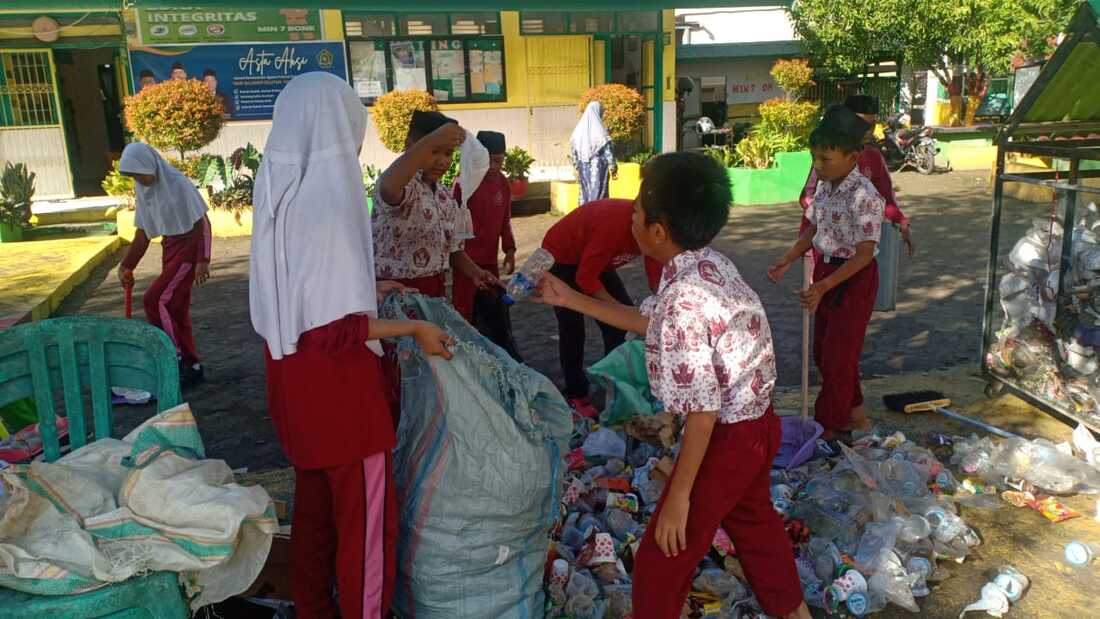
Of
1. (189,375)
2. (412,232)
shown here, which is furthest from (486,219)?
(189,375)

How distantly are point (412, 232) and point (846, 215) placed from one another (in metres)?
2.05

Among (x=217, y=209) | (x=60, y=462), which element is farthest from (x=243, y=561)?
(x=217, y=209)

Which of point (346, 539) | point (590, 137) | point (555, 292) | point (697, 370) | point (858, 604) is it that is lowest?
point (858, 604)

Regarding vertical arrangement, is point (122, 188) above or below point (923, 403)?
above

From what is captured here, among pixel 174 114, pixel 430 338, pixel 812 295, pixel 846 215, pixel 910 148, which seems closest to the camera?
pixel 430 338

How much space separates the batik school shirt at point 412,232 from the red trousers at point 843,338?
1926mm

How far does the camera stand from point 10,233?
10586mm

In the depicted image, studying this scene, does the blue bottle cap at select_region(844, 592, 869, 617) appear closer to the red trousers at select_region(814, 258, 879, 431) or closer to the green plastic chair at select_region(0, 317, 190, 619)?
the red trousers at select_region(814, 258, 879, 431)

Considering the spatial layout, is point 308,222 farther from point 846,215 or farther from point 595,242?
point 846,215

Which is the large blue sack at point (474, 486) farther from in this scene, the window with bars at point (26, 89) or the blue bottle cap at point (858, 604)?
the window with bars at point (26, 89)

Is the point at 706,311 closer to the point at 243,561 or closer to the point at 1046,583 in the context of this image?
the point at 243,561

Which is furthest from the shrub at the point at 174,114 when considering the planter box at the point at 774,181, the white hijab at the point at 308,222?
the white hijab at the point at 308,222

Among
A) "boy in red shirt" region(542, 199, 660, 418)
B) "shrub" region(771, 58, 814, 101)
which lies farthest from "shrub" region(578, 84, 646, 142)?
"boy in red shirt" region(542, 199, 660, 418)

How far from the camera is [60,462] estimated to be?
7.80 ft
